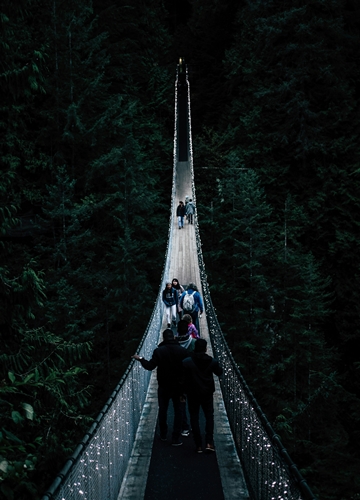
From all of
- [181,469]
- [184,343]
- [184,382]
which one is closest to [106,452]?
[181,469]

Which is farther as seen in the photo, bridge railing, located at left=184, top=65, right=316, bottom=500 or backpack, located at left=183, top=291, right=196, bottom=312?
backpack, located at left=183, top=291, right=196, bottom=312

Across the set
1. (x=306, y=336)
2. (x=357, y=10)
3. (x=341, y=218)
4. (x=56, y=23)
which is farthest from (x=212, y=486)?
(x=357, y=10)

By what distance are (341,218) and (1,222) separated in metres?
17.6

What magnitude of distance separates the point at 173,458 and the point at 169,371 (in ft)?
2.36

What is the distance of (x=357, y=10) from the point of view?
25672 mm

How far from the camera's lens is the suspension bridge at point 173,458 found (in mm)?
3021

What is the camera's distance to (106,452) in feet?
12.0

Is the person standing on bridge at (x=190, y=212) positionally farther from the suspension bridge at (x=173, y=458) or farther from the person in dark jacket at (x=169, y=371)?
the person in dark jacket at (x=169, y=371)

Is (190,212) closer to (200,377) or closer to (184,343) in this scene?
(184,343)

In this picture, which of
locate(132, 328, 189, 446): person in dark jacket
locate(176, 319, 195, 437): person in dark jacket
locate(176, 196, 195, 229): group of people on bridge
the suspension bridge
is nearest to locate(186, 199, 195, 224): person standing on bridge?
locate(176, 196, 195, 229): group of people on bridge

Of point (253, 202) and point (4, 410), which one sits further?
point (253, 202)

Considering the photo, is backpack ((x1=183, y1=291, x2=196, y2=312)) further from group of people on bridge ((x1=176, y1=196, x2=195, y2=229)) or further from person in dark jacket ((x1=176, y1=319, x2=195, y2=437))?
group of people on bridge ((x1=176, y1=196, x2=195, y2=229))

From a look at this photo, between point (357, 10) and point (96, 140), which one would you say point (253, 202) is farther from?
point (357, 10)

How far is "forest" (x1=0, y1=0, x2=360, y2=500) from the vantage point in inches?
663
